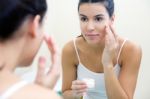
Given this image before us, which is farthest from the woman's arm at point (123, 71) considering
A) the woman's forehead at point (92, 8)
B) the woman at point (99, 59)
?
the woman's forehead at point (92, 8)

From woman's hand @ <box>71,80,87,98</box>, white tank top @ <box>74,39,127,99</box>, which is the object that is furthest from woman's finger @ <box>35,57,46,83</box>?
white tank top @ <box>74,39,127,99</box>

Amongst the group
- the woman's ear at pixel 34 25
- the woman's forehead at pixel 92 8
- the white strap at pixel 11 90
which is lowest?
the white strap at pixel 11 90

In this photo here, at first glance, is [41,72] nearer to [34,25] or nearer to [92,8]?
[34,25]

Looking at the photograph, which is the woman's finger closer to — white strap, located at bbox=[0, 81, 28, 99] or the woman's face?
white strap, located at bbox=[0, 81, 28, 99]

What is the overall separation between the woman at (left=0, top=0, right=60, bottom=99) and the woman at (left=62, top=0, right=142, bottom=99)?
456mm

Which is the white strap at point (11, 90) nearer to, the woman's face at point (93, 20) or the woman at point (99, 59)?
the woman at point (99, 59)

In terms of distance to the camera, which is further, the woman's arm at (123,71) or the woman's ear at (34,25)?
the woman's arm at (123,71)

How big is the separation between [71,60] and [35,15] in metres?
0.73

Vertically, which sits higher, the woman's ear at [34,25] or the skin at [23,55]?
the woman's ear at [34,25]

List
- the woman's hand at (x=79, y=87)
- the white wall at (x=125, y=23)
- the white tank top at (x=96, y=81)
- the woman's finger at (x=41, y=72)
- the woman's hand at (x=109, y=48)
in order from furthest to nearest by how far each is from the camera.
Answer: the white wall at (x=125, y=23), the white tank top at (x=96, y=81), the woman's hand at (x=109, y=48), the woman's hand at (x=79, y=87), the woman's finger at (x=41, y=72)

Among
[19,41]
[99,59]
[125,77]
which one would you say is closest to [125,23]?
[99,59]

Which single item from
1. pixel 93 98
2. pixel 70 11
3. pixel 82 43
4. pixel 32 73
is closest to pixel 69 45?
pixel 82 43

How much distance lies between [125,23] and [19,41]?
56.2 inches

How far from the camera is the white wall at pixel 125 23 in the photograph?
74.7 inches
